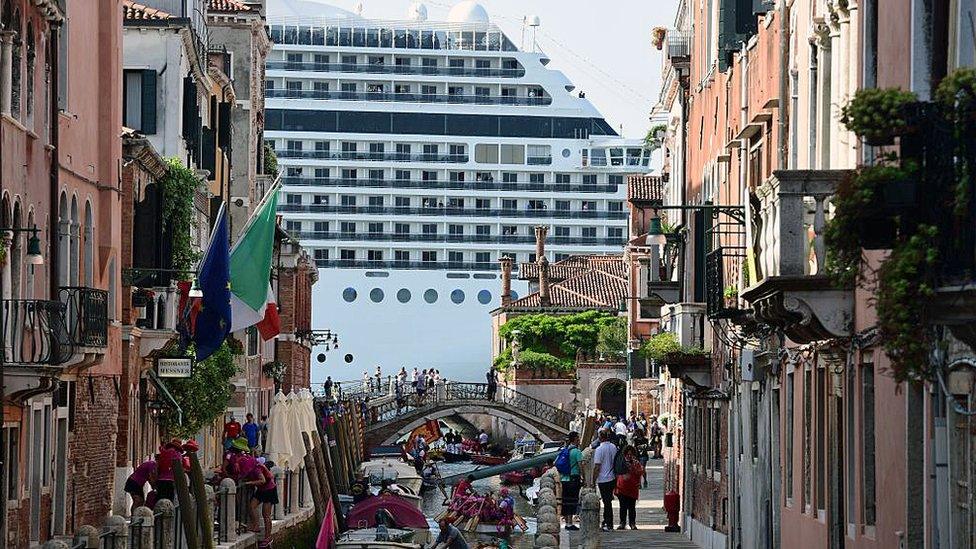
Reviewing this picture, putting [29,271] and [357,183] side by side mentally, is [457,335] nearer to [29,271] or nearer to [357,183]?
[357,183]

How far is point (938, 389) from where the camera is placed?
1223 centimetres

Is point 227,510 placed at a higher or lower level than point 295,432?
lower

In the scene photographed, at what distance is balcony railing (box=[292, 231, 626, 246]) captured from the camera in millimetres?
110062

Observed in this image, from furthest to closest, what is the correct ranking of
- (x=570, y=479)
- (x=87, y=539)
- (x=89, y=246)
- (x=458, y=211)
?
1. (x=458, y=211)
2. (x=570, y=479)
3. (x=89, y=246)
4. (x=87, y=539)

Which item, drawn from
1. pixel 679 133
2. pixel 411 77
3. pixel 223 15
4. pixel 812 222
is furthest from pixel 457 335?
pixel 812 222

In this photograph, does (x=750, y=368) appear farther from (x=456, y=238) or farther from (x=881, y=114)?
(x=456, y=238)

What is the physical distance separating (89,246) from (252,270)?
2186mm

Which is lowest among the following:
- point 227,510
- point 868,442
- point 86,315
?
point 227,510

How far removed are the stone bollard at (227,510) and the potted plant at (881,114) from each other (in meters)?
16.9

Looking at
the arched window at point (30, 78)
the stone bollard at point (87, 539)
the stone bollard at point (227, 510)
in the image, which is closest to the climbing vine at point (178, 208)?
the stone bollard at point (227, 510)

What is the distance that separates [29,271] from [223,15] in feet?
82.2

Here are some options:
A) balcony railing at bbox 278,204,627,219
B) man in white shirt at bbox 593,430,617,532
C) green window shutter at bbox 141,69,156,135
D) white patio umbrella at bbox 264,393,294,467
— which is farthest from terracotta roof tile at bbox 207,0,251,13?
balcony railing at bbox 278,204,627,219

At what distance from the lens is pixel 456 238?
111688 mm

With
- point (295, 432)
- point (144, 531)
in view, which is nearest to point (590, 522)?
point (144, 531)
